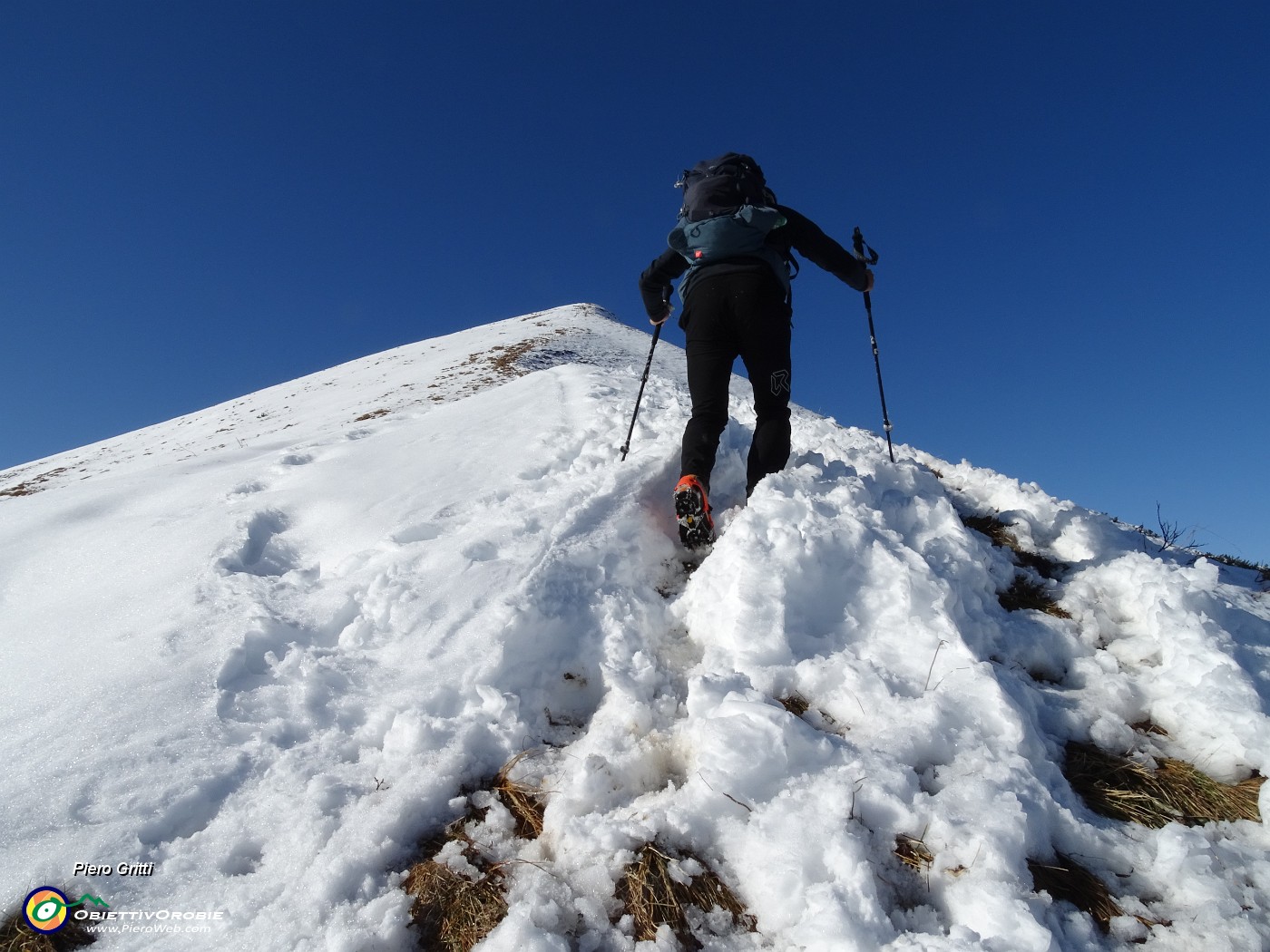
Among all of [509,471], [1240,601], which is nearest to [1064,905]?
[1240,601]

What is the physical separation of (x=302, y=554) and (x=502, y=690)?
2.06 metres

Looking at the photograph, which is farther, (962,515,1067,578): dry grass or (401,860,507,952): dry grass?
(962,515,1067,578): dry grass

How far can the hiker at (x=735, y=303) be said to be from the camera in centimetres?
453

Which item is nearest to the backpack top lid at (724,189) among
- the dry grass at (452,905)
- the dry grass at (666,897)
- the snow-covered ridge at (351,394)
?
the dry grass at (666,897)

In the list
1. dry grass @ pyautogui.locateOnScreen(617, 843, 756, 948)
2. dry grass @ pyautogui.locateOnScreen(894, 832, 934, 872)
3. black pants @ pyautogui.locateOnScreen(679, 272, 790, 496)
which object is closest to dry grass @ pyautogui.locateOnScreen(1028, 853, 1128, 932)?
dry grass @ pyautogui.locateOnScreen(894, 832, 934, 872)

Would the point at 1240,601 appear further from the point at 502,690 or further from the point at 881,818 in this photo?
the point at 502,690

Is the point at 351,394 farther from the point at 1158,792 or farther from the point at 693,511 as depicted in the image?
the point at 1158,792

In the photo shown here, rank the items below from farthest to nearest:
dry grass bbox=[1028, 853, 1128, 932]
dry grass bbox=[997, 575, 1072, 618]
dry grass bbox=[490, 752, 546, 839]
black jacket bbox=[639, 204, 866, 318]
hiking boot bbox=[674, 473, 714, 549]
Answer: black jacket bbox=[639, 204, 866, 318], hiking boot bbox=[674, 473, 714, 549], dry grass bbox=[997, 575, 1072, 618], dry grass bbox=[490, 752, 546, 839], dry grass bbox=[1028, 853, 1128, 932]

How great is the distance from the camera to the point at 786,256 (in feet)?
16.1

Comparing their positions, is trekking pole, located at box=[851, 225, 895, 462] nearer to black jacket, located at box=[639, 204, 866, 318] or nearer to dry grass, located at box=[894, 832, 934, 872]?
black jacket, located at box=[639, 204, 866, 318]

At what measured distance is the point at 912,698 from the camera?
2.91 meters

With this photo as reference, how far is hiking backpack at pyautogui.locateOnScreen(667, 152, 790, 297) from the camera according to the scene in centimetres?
451

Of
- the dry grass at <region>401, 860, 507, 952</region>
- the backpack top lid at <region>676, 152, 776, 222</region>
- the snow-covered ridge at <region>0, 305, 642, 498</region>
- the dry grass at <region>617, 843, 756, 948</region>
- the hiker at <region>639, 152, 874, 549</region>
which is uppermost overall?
the snow-covered ridge at <region>0, 305, 642, 498</region>

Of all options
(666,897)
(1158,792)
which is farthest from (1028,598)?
(666,897)
